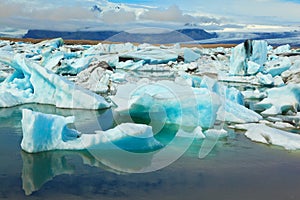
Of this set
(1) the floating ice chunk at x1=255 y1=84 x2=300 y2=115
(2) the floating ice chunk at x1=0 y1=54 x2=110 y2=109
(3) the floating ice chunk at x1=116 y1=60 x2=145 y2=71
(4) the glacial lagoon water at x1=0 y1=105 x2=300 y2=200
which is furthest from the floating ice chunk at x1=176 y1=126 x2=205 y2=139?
(3) the floating ice chunk at x1=116 y1=60 x2=145 y2=71

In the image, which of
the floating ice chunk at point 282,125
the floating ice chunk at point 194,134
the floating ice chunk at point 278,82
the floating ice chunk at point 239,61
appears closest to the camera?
Result: the floating ice chunk at point 194,134

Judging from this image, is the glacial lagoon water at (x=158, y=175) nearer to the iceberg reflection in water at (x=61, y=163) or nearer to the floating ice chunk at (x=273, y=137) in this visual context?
the iceberg reflection in water at (x=61, y=163)

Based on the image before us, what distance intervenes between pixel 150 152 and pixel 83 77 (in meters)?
6.25

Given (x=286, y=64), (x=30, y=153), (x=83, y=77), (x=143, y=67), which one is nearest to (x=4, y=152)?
(x=30, y=153)

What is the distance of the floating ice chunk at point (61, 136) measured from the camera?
12.9 feet

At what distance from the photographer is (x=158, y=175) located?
11.3ft

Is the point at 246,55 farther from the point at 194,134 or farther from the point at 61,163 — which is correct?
the point at 61,163

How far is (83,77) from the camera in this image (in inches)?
395

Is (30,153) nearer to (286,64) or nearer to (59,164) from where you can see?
(59,164)

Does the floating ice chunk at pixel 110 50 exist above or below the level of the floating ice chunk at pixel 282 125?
below

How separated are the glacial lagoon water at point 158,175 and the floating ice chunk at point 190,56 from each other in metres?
12.6

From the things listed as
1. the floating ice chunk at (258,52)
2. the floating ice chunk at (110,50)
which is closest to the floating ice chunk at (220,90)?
the floating ice chunk at (258,52)

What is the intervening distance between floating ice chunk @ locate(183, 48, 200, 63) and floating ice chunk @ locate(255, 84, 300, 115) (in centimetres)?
988

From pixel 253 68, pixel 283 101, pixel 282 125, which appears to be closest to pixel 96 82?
pixel 283 101
